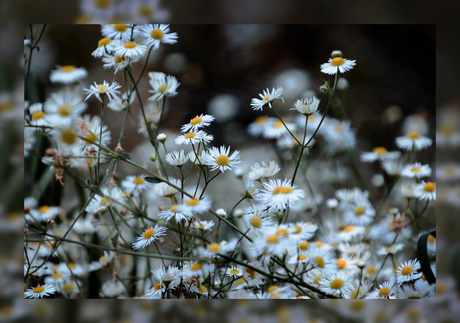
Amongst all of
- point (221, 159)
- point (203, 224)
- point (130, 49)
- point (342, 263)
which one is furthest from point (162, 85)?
point (342, 263)

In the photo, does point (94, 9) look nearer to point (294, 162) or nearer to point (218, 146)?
point (218, 146)

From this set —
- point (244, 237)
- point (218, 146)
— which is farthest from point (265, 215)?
point (218, 146)

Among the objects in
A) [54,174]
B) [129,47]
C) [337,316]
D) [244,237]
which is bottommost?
[337,316]

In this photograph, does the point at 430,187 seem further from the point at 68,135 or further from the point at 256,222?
the point at 68,135

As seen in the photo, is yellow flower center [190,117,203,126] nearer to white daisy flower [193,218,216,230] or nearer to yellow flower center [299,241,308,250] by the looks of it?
white daisy flower [193,218,216,230]

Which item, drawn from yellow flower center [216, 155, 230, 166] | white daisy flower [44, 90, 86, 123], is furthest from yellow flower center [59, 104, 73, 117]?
yellow flower center [216, 155, 230, 166]

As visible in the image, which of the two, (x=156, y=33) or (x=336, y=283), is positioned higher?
(x=156, y=33)
